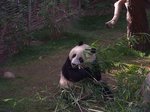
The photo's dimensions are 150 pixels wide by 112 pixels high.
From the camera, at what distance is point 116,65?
599 cm

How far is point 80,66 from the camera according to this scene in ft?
19.6

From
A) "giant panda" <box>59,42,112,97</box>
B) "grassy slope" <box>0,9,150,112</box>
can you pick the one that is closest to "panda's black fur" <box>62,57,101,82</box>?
"giant panda" <box>59,42,112,97</box>

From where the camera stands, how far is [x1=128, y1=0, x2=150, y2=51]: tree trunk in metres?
8.48

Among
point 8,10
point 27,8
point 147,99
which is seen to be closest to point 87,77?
point 147,99

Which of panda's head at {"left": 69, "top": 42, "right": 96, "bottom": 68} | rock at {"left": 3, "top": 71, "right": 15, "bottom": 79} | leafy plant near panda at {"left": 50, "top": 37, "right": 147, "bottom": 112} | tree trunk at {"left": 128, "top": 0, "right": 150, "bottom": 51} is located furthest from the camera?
tree trunk at {"left": 128, "top": 0, "right": 150, "bottom": 51}

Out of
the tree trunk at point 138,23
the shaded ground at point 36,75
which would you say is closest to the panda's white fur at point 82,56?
the shaded ground at point 36,75

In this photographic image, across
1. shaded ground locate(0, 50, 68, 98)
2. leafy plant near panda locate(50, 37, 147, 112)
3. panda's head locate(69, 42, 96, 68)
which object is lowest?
shaded ground locate(0, 50, 68, 98)

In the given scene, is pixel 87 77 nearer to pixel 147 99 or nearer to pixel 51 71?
pixel 147 99

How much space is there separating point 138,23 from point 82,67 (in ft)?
9.78

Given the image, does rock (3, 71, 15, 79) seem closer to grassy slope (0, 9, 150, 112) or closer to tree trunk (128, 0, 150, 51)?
grassy slope (0, 9, 150, 112)

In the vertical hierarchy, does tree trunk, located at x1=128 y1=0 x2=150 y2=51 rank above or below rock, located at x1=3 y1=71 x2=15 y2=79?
above

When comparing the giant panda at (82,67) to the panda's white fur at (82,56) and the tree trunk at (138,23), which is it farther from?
the tree trunk at (138,23)

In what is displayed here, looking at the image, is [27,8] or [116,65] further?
[27,8]

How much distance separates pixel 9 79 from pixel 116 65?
2.13 m
